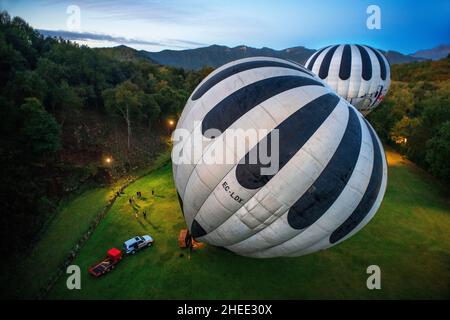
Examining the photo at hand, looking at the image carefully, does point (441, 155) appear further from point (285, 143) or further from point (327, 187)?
point (285, 143)

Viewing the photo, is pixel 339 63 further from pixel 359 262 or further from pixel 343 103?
pixel 359 262

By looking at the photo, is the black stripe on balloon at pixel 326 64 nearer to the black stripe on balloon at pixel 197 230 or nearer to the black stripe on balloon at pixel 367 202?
the black stripe on balloon at pixel 367 202

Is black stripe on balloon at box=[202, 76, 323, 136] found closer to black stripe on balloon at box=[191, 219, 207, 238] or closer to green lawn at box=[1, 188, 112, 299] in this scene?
black stripe on balloon at box=[191, 219, 207, 238]

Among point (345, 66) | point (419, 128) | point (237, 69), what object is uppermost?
point (345, 66)

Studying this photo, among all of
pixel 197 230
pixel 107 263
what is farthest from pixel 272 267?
pixel 107 263

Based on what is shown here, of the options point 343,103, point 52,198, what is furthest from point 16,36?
point 343,103

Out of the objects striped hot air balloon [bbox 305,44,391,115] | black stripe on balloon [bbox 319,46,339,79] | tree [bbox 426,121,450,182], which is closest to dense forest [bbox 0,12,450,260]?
tree [bbox 426,121,450,182]
